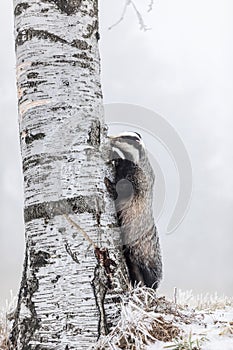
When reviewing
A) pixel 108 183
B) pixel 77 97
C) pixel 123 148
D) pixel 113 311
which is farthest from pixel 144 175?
pixel 113 311

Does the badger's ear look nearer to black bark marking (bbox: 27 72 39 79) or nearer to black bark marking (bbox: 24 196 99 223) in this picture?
black bark marking (bbox: 24 196 99 223)

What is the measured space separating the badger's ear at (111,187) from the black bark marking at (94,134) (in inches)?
6.6

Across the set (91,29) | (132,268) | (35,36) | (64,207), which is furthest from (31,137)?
(132,268)

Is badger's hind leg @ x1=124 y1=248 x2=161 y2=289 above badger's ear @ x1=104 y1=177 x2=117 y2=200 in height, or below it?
below

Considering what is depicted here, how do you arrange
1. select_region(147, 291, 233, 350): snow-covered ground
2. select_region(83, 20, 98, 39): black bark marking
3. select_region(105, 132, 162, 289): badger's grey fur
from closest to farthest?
select_region(147, 291, 233, 350): snow-covered ground → select_region(83, 20, 98, 39): black bark marking → select_region(105, 132, 162, 289): badger's grey fur

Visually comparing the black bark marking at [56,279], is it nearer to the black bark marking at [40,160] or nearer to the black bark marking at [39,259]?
the black bark marking at [39,259]

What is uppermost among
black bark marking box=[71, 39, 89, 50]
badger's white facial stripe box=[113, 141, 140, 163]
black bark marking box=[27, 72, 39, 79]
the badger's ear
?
black bark marking box=[71, 39, 89, 50]

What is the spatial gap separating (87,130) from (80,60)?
33 cm

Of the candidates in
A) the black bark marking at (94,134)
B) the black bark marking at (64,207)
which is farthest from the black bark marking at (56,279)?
the black bark marking at (94,134)

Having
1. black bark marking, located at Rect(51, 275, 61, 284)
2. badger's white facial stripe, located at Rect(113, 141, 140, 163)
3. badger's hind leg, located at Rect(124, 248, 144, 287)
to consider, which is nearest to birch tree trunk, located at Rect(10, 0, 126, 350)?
black bark marking, located at Rect(51, 275, 61, 284)

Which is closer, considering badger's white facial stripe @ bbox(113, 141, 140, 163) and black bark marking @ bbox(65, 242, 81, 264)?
black bark marking @ bbox(65, 242, 81, 264)

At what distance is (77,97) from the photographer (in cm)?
224

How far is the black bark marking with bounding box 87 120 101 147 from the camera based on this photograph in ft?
7.35

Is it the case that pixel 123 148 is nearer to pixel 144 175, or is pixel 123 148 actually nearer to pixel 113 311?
pixel 144 175
